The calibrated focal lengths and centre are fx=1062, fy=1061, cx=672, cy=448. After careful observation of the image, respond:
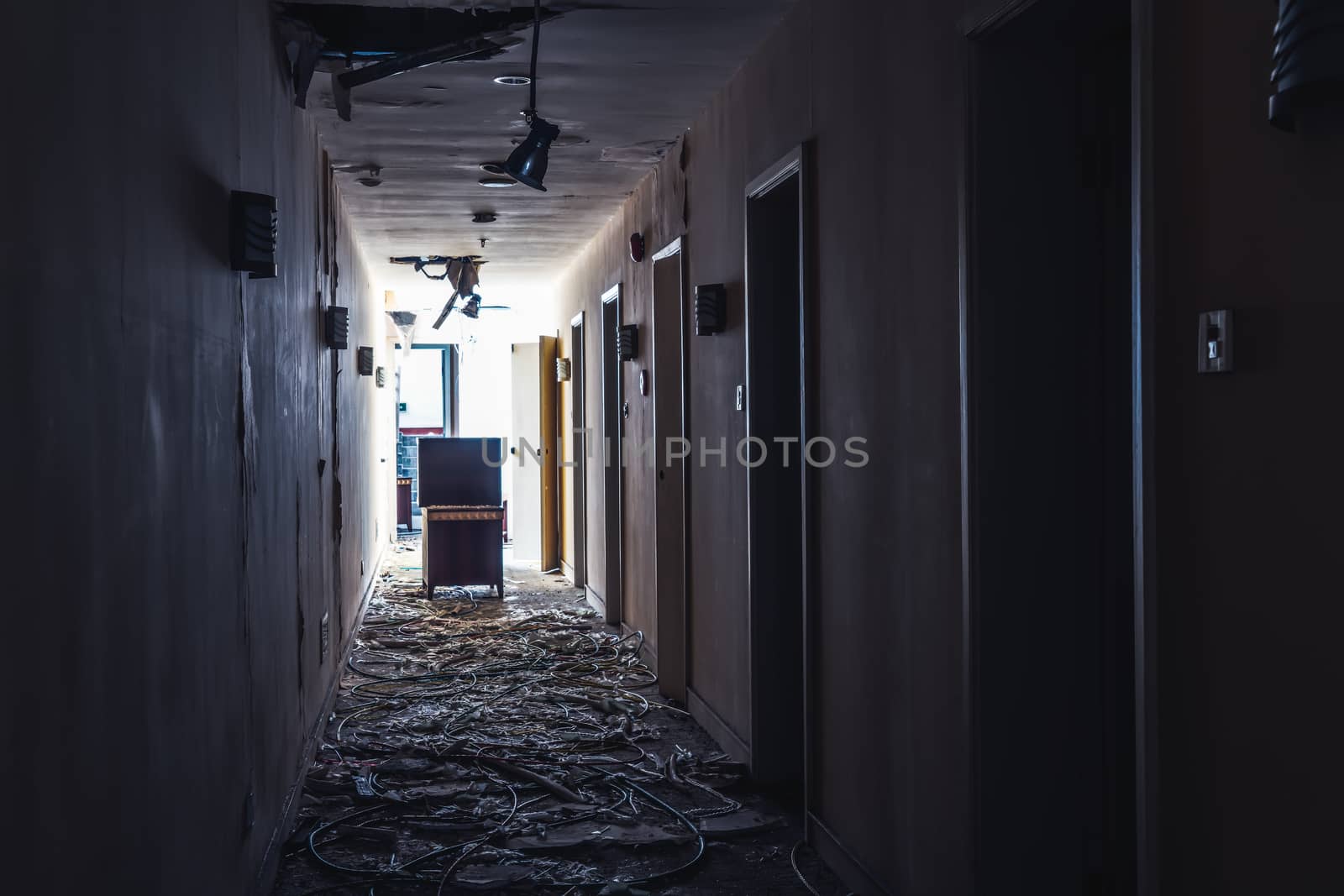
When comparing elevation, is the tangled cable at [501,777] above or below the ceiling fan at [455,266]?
below

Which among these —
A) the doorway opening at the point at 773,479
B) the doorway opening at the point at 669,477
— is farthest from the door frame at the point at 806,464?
the doorway opening at the point at 669,477

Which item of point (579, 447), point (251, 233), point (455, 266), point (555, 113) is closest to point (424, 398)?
point (455, 266)

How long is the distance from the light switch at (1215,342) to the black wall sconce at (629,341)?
16.4 ft

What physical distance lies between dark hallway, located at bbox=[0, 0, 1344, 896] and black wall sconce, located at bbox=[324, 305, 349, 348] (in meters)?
0.17

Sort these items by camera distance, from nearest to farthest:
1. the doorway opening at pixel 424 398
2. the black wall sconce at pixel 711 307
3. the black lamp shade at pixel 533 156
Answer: the black lamp shade at pixel 533 156 → the black wall sconce at pixel 711 307 → the doorway opening at pixel 424 398

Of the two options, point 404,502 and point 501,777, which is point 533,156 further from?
point 404,502

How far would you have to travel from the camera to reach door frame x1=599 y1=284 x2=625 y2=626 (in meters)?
7.45

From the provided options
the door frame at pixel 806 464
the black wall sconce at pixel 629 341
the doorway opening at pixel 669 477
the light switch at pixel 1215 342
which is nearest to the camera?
the light switch at pixel 1215 342

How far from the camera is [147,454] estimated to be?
6.00ft

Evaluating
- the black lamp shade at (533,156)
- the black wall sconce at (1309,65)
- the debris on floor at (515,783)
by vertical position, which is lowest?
the debris on floor at (515,783)

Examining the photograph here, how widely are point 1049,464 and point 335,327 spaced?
403 centimetres

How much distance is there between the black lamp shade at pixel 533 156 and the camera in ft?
12.7

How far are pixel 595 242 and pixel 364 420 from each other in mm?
2405

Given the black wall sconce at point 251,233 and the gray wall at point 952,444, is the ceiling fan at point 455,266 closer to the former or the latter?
the gray wall at point 952,444
